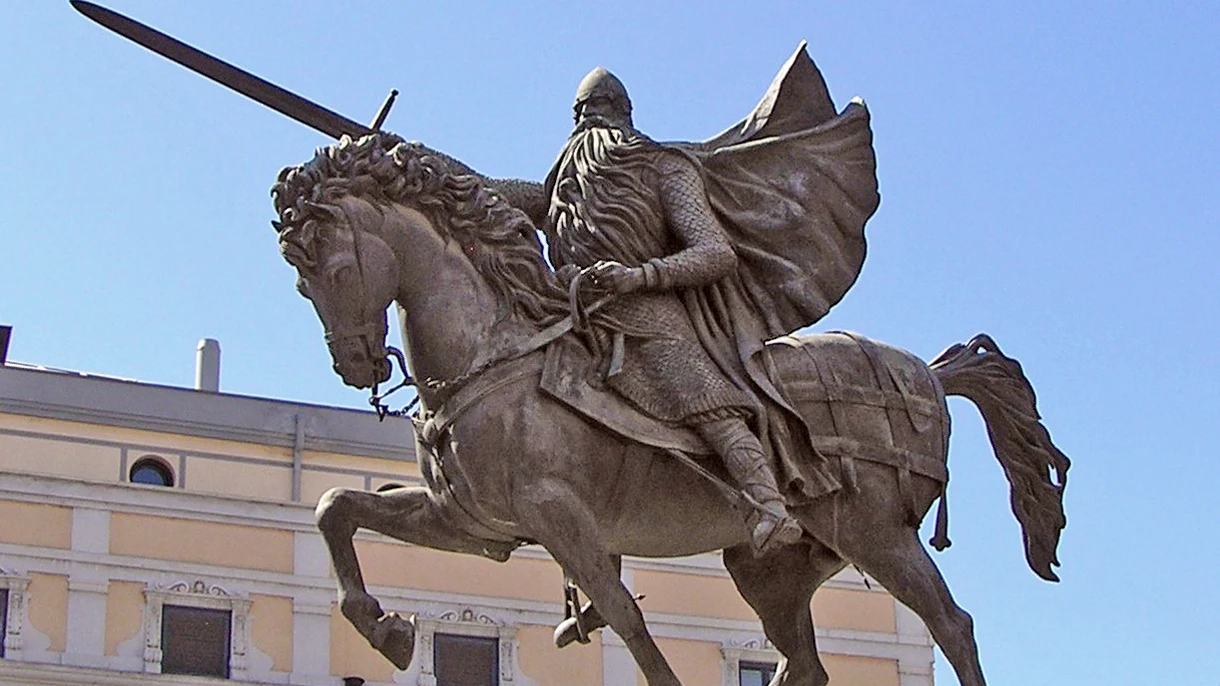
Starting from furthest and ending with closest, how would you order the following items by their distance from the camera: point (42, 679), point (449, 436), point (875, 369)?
point (42, 679) < point (875, 369) < point (449, 436)

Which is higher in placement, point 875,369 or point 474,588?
point 474,588

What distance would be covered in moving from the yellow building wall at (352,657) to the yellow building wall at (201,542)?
1.22m

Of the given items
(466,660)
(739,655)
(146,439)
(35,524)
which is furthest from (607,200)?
(739,655)

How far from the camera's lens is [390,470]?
41.9 m

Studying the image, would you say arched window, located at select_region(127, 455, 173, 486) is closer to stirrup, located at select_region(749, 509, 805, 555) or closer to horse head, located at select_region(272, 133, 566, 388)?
horse head, located at select_region(272, 133, 566, 388)

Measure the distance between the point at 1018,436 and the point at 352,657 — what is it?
28706mm

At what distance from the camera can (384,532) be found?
12.2 metres

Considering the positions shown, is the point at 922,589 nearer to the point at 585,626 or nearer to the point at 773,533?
the point at 773,533

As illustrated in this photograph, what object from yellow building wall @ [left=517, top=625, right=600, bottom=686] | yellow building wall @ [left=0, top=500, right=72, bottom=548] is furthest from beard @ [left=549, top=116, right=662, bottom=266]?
yellow building wall @ [left=517, top=625, right=600, bottom=686]

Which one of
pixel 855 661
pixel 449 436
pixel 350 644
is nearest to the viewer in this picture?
pixel 449 436

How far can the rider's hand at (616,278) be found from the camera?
38.9 feet

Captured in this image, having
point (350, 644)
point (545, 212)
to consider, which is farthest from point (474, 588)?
point (545, 212)

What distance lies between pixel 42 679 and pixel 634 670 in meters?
9.18

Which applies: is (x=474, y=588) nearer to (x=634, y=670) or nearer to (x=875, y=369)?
(x=634, y=670)
